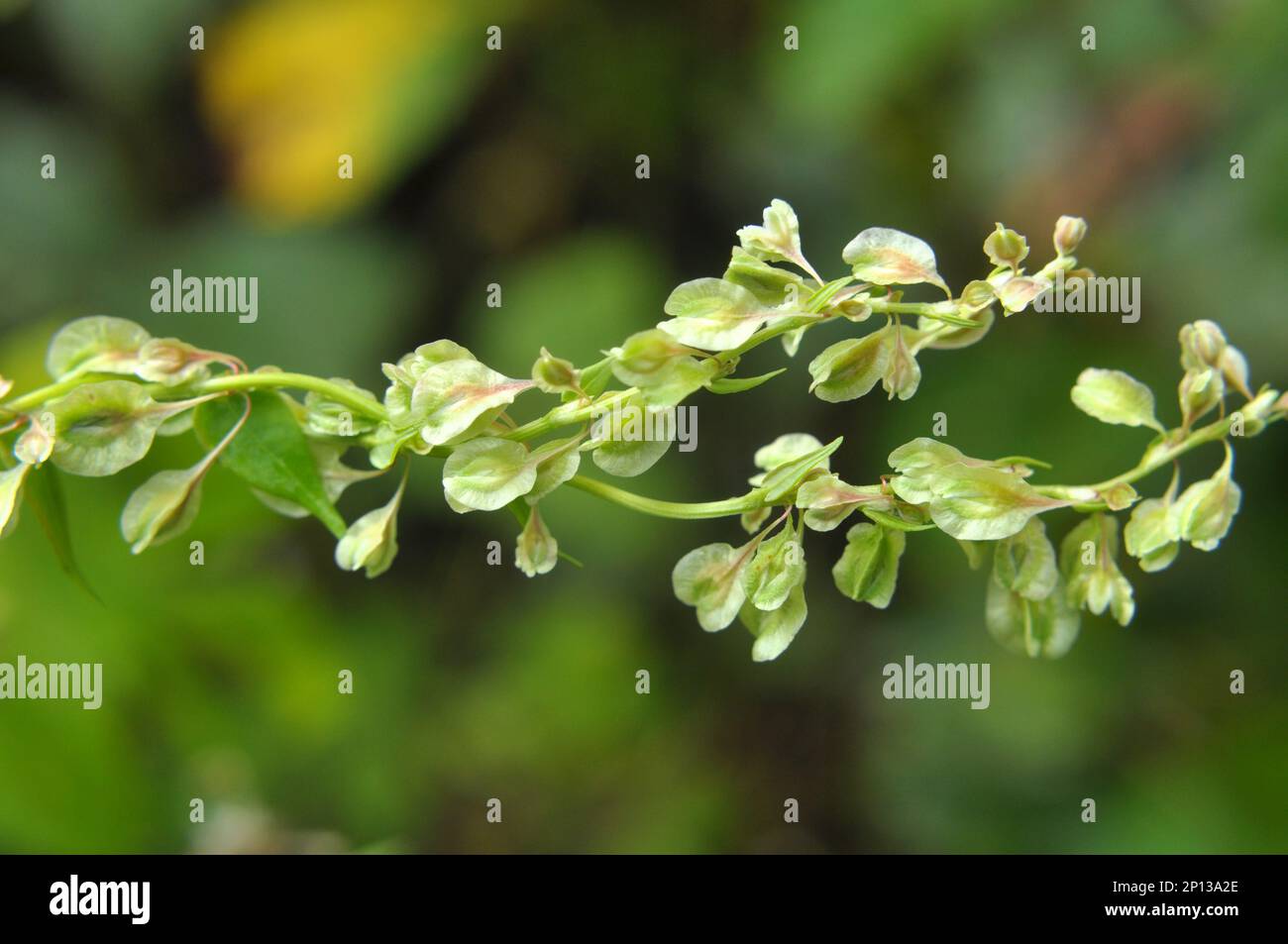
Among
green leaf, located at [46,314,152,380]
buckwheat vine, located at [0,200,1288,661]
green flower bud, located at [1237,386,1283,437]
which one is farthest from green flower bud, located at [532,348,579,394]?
green flower bud, located at [1237,386,1283,437]

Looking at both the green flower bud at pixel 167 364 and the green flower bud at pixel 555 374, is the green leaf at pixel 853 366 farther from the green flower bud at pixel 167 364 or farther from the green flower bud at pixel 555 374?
the green flower bud at pixel 167 364

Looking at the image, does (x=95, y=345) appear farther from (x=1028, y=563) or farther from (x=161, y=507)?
(x=1028, y=563)

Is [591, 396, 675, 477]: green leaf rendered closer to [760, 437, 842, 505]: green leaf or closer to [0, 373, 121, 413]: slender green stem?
[760, 437, 842, 505]: green leaf

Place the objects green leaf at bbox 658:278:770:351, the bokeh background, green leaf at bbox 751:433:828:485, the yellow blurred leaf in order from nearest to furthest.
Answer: green leaf at bbox 658:278:770:351
green leaf at bbox 751:433:828:485
the bokeh background
the yellow blurred leaf

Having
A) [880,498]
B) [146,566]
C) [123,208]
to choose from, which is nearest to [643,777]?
[146,566]

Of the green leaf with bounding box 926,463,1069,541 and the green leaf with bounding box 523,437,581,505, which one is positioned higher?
the green leaf with bounding box 523,437,581,505

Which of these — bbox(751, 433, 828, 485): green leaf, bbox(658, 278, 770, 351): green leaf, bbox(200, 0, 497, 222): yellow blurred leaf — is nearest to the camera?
bbox(658, 278, 770, 351): green leaf

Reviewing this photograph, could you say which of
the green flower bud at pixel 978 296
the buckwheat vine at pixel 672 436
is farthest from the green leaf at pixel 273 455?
the green flower bud at pixel 978 296
